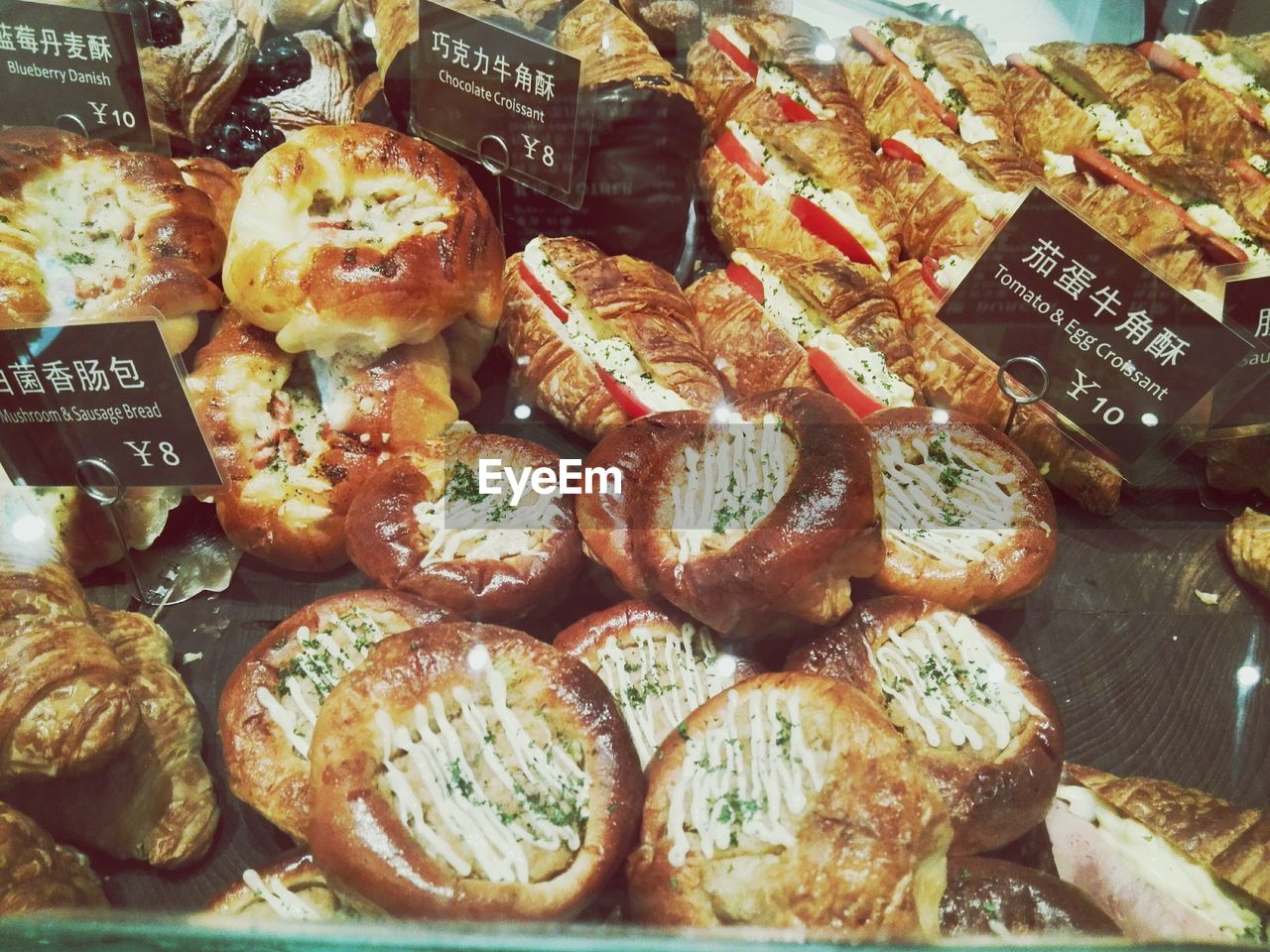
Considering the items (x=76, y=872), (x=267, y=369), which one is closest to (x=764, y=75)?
(x=267, y=369)

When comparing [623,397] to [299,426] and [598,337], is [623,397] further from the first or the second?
[299,426]

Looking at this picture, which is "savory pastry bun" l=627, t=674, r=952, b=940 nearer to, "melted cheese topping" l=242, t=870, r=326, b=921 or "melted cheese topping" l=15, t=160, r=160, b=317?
"melted cheese topping" l=242, t=870, r=326, b=921

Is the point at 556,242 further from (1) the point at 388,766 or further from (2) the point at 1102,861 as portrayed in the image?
(2) the point at 1102,861

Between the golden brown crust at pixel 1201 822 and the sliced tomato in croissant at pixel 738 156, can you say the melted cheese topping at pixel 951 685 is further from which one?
the sliced tomato in croissant at pixel 738 156

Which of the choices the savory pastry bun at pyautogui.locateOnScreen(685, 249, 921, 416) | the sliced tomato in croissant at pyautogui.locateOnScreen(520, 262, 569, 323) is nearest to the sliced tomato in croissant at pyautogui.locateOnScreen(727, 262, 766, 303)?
the savory pastry bun at pyautogui.locateOnScreen(685, 249, 921, 416)

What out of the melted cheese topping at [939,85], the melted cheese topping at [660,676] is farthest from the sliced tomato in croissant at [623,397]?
the melted cheese topping at [939,85]
